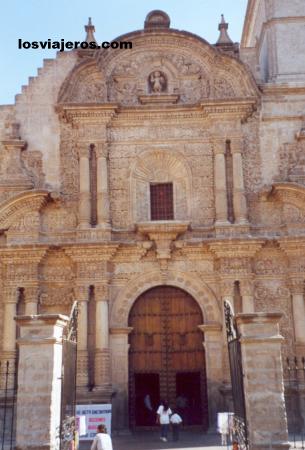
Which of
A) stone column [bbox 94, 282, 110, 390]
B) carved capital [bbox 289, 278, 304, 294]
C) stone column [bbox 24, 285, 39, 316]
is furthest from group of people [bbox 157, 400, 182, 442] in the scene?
carved capital [bbox 289, 278, 304, 294]

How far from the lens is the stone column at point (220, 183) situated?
1532cm

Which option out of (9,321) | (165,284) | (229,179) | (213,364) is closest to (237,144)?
(229,179)

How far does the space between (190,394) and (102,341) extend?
8.47ft

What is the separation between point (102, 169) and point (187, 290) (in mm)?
3737

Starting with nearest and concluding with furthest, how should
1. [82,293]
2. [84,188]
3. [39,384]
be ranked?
[39,384], [82,293], [84,188]

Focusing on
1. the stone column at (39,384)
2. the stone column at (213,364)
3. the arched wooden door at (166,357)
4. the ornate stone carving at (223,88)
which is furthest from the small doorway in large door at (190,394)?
the ornate stone carving at (223,88)

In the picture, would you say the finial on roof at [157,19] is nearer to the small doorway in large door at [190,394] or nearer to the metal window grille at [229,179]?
the metal window grille at [229,179]

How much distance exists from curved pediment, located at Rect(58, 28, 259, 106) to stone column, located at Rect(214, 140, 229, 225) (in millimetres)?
1394

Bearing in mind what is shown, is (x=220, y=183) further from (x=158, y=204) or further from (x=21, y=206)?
(x=21, y=206)

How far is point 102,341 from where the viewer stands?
1444 cm

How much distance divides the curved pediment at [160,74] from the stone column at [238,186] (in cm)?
140

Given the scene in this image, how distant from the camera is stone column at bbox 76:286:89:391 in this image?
14.2 m

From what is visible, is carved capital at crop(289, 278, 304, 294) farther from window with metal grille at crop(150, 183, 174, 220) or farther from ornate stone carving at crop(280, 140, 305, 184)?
window with metal grille at crop(150, 183, 174, 220)

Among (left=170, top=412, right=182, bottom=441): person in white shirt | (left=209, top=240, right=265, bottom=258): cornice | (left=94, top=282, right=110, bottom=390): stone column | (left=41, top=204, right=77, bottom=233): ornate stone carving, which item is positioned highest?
(left=41, top=204, right=77, bottom=233): ornate stone carving
